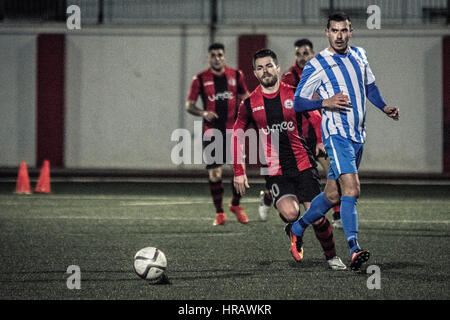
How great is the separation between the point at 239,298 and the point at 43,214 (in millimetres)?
6206

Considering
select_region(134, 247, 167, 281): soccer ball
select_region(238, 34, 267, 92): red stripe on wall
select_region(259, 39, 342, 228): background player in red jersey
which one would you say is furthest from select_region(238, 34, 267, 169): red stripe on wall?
select_region(134, 247, 167, 281): soccer ball

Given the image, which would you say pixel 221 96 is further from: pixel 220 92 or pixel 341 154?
pixel 341 154

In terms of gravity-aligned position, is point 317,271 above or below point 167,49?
below

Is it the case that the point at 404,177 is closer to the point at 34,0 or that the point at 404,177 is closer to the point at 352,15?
the point at 352,15

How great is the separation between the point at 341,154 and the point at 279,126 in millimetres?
1018

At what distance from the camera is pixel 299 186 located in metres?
7.34

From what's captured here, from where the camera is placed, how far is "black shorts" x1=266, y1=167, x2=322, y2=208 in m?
7.27

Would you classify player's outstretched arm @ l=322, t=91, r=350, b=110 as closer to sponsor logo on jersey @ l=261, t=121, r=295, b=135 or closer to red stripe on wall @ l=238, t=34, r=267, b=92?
sponsor logo on jersey @ l=261, t=121, r=295, b=135

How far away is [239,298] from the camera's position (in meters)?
5.34

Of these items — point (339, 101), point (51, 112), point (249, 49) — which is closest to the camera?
point (339, 101)

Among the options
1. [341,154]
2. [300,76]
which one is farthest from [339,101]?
[300,76]

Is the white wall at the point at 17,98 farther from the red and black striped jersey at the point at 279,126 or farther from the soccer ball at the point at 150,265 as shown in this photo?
the soccer ball at the point at 150,265

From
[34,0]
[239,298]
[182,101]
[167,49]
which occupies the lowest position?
[239,298]
